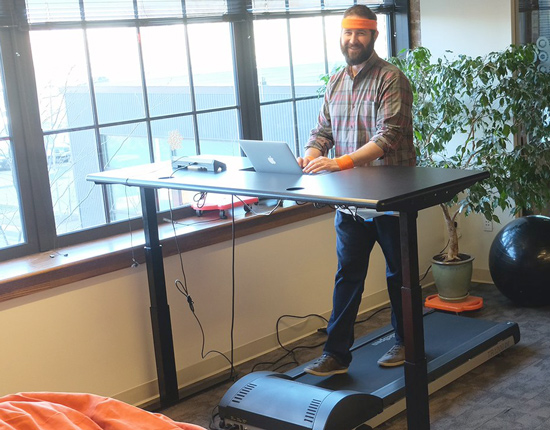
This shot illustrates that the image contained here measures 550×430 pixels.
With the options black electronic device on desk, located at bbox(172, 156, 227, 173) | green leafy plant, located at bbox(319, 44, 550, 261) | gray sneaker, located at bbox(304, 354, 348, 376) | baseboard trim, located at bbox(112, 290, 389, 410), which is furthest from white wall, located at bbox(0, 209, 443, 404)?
green leafy plant, located at bbox(319, 44, 550, 261)

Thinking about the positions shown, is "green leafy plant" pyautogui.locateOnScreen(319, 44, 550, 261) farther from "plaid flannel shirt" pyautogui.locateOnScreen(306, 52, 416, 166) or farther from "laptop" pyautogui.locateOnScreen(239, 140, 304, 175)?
"laptop" pyautogui.locateOnScreen(239, 140, 304, 175)

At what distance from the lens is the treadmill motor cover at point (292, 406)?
2.83 meters

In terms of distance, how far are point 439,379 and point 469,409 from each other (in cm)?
21

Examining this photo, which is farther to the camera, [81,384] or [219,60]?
[219,60]

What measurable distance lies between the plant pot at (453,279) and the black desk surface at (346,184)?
5.47 feet

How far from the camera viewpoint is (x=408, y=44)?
503 cm

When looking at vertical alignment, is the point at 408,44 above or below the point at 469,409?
above

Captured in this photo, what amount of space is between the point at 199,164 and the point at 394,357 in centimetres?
121

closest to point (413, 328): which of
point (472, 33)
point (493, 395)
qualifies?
point (493, 395)

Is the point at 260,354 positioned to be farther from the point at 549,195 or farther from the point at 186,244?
the point at 549,195

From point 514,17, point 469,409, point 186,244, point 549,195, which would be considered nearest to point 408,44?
point 514,17

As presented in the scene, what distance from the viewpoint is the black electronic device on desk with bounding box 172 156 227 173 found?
3229mm

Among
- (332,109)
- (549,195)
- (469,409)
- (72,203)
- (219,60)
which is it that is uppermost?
(219,60)

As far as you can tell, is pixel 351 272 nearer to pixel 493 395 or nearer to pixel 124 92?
pixel 493 395
